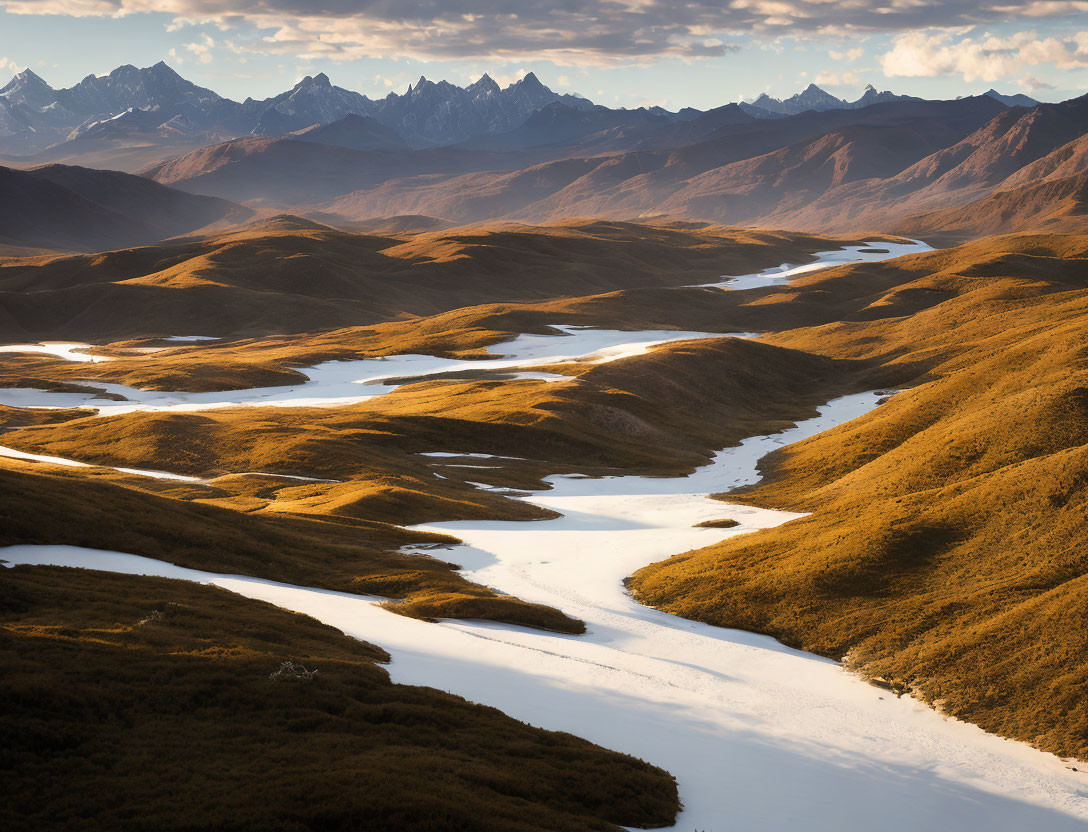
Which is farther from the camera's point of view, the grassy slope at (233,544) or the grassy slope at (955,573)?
the grassy slope at (233,544)

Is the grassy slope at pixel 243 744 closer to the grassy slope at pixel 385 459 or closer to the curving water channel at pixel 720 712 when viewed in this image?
the curving water channel at pixel 720 712

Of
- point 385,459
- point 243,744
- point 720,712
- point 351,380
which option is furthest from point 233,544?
point 351,380

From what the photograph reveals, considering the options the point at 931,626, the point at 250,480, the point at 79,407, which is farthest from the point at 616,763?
the point at 79,407

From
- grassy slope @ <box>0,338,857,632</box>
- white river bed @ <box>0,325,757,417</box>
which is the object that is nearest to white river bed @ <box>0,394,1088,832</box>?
grassy slope @ <box>0,338,857,632</box>

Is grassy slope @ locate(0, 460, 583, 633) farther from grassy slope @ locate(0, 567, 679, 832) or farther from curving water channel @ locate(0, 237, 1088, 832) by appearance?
grassy slope @ locate(0, 567, 679, 832)

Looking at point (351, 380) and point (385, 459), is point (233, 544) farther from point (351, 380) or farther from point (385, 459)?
point (351, 380)

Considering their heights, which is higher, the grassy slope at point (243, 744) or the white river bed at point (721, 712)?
the grassy slope at point (243, 744)

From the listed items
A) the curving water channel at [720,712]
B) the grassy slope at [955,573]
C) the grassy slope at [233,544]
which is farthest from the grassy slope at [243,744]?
the grassy slope at [955,573]
